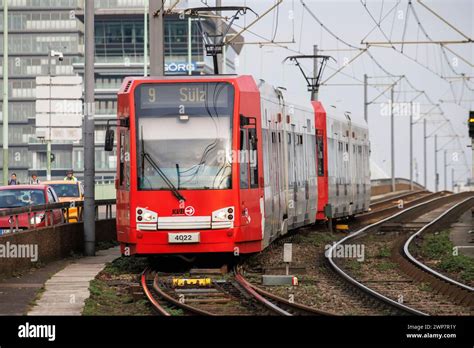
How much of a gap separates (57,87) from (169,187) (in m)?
19.5

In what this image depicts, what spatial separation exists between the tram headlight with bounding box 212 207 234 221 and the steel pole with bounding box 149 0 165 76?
33.8 ft

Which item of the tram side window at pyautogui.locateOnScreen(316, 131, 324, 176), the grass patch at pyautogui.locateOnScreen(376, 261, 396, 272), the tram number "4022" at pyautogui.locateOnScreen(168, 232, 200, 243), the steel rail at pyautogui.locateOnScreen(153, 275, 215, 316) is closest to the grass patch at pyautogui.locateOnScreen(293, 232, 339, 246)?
the tram side window at pyautogui.locateOnScreen(316, 131, 324, 176)

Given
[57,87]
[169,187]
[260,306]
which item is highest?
[57,87]

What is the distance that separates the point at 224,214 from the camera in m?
20.2

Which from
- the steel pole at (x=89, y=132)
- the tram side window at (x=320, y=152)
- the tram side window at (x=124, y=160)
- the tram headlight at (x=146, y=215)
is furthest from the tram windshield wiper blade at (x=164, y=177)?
the tram side window at (x=320, y=152)

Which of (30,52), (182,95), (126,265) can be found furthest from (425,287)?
(30,52)

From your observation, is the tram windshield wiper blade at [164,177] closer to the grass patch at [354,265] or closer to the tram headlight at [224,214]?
the tram headlight at [224,214]

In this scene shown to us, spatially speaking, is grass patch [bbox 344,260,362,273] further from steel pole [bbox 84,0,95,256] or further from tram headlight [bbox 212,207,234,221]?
steel pole [bbox 84,0,95,256]

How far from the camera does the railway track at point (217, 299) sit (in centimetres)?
1496

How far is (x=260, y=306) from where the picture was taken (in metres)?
15.6

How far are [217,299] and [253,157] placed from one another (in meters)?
5.04

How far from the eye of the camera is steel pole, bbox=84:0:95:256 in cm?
2452

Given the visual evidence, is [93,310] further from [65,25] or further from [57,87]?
[65,25]
